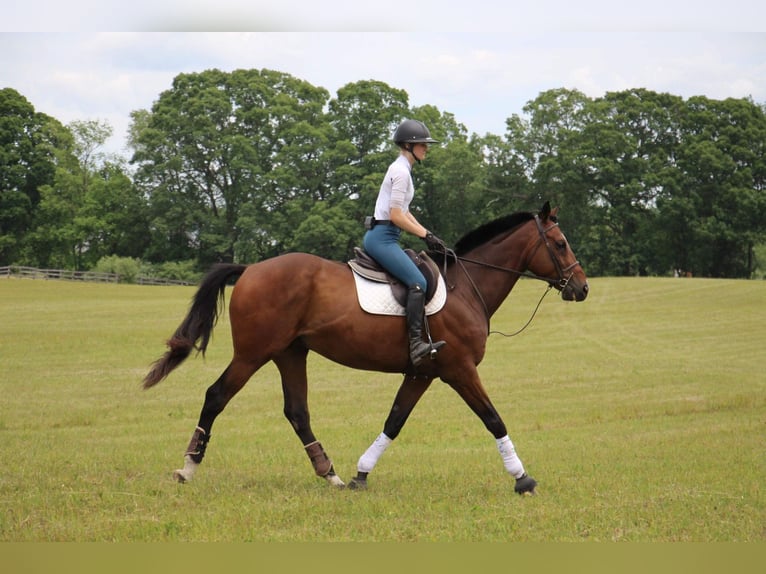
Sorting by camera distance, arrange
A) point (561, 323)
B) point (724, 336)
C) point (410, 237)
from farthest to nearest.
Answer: point (410, 237), point (561, 323), point (724, 336)

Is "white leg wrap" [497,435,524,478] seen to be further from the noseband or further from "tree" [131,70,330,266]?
"tree" [131,70,330,266]

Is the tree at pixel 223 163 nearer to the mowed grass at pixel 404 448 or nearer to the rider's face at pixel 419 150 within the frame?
the mowed grass at pixel 404 448

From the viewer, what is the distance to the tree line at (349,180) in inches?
→ 2672

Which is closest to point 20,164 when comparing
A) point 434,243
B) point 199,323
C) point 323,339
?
point 199,323

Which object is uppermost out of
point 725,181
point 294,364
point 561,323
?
point 725,181

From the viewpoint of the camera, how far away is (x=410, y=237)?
6419cm

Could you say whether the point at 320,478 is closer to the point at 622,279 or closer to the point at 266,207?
the point at 622,279

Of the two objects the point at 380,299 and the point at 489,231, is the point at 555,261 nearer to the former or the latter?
the point at 489,231

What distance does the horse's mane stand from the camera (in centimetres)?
1038

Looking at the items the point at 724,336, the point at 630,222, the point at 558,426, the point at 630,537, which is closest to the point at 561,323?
the point at 724,336

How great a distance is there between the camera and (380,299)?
952 centimetres

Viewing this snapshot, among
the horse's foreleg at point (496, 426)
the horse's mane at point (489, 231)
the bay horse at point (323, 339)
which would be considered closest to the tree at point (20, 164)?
the bay horse at point (323, 339)

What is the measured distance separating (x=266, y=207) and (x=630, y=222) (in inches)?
1121

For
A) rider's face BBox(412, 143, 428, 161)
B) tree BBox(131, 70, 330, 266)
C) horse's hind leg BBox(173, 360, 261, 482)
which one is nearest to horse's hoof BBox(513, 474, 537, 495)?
horse's hind leg BBox(173, 360, 261, 482)
